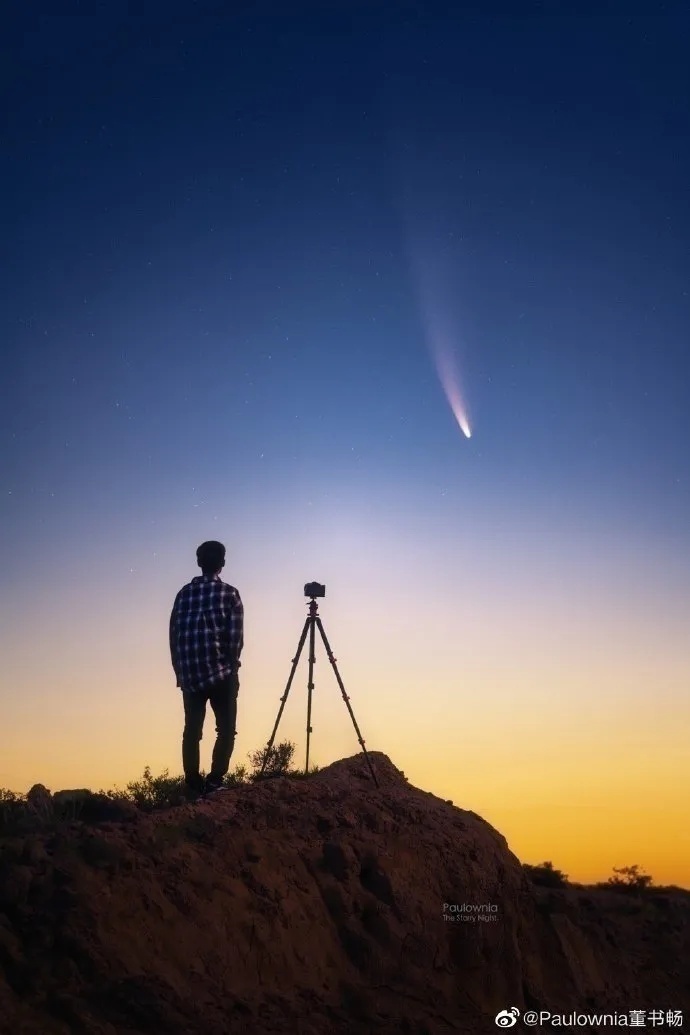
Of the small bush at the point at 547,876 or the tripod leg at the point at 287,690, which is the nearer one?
the tripod leg at the point at 287,690

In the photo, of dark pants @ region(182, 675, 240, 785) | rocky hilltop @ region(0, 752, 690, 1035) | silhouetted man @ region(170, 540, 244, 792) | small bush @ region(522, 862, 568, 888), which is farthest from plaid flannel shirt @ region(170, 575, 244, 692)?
small bush @ region(522, 862, 568, 888)

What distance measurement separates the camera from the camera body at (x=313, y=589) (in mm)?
→ 12820

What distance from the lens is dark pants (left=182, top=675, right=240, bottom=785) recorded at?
38.0 ft

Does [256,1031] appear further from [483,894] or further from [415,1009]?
[483,894]

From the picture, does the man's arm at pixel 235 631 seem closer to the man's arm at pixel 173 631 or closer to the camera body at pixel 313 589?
the man's arm at pixel 173 631

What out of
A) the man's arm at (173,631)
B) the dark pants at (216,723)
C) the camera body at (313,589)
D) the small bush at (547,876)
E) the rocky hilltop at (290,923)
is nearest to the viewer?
the rocky hilltop at (290,923)

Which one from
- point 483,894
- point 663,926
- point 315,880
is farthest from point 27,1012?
point 663,926

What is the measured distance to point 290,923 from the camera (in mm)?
9570

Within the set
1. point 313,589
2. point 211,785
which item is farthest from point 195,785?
point 313,589

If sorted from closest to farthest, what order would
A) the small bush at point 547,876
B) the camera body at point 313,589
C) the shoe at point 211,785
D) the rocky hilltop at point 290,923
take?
the rocky hilltop at point 290,923
the shoe at point 211,785
the camera body at point 313,589
the small bush at point 547,876

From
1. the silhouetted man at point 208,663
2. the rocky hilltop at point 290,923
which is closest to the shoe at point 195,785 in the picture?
the silhouetted man at point 208,663

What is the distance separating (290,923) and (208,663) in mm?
3420

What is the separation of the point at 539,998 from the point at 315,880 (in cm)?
453

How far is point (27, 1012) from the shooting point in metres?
6.66
